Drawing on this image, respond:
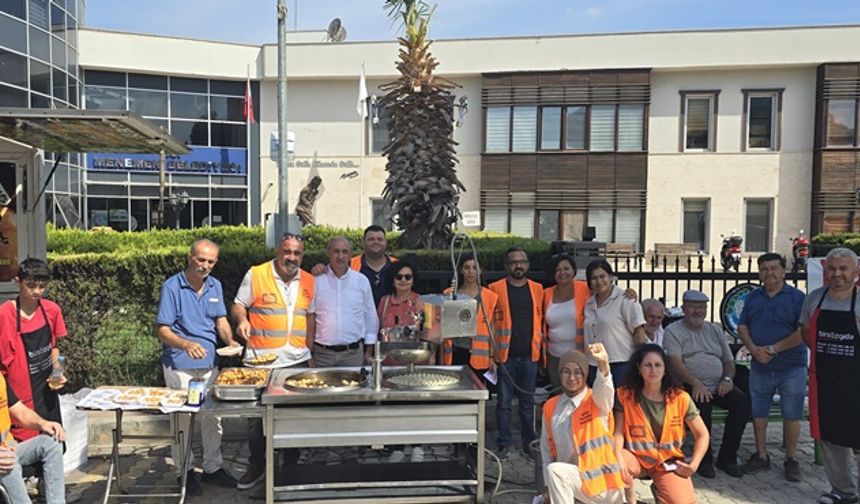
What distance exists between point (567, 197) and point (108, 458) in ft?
65.1

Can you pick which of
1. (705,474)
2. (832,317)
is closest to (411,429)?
(705,474)

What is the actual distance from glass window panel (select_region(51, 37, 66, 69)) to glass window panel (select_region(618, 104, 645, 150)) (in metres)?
19.8

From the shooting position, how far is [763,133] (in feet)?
74.3

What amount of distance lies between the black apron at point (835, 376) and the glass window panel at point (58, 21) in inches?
945

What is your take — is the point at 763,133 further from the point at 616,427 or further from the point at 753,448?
the point at 616,427

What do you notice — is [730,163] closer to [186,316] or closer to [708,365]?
[708,365]

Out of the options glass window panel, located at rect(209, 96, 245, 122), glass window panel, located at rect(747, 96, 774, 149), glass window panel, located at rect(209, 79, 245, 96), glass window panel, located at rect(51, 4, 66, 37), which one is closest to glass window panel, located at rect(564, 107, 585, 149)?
glass window panel, located at rect(747, 96, 774, 149)

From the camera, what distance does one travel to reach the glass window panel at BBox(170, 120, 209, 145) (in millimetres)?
24781

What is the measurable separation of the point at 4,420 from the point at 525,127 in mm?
21132

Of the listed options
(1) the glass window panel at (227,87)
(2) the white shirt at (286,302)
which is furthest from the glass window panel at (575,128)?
(2) the white shirt at (286,302)

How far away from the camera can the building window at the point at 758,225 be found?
906 inches

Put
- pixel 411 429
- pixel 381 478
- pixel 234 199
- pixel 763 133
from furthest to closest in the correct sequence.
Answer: pixel 234 199, pixel 763 133, pixel 381 478, pixel 411 429

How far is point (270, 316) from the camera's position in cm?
482

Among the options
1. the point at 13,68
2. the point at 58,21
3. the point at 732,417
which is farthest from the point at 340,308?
the point at 58,21
